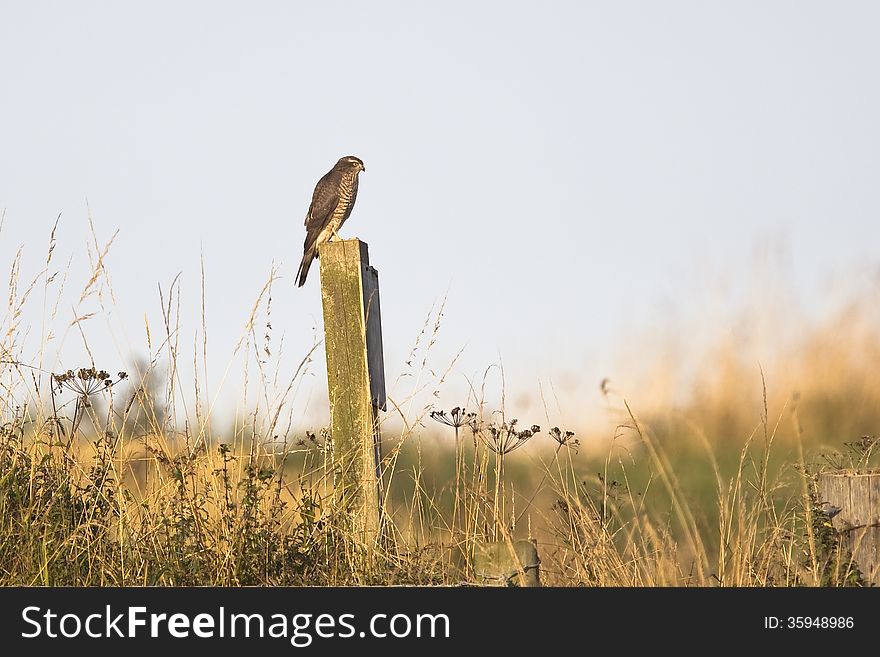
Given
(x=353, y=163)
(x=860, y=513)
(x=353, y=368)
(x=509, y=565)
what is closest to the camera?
Answer: (x=509, y=565)

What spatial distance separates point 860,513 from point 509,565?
6.10ft

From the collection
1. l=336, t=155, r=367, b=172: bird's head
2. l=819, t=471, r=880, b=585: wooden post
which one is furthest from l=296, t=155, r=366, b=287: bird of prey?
l=819, t=471, r=880, b=585: wooden post

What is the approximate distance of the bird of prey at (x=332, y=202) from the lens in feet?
25.3

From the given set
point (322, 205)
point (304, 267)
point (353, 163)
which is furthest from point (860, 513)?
point (353, 163)

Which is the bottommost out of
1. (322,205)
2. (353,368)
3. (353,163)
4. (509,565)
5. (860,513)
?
(509,565)

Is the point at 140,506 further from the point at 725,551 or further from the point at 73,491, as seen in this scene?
the point at 725,551

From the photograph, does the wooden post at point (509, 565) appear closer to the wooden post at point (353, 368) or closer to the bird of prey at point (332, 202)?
the wooden post at point (353, 368)

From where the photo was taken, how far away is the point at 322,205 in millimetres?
7695

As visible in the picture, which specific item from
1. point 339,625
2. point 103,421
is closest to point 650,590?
point 339,625

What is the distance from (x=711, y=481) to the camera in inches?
163

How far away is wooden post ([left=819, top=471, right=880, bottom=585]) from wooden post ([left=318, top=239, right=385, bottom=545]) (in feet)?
6.22

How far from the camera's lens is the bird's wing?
7707mm

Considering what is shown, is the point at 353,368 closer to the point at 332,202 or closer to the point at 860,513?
Answer: the point at 860,513

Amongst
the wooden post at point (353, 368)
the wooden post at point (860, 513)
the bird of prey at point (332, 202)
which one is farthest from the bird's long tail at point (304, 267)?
the wooden post at point (860, 513)
